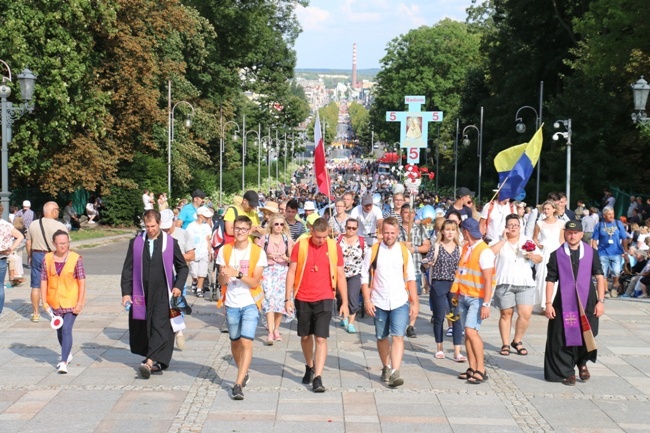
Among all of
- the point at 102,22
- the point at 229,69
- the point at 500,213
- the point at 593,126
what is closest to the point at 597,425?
the point at 500,213

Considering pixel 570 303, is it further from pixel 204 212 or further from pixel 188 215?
pixel 188 215

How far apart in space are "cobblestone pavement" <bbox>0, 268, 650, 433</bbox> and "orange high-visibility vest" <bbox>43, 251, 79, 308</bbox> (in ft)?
2.42

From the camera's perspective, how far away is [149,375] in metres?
10.2

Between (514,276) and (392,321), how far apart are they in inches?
96.3

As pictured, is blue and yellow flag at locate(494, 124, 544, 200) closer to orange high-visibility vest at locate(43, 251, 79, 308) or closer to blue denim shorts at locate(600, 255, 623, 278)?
blue denim shorts at locate(600, 255, 623, 278)

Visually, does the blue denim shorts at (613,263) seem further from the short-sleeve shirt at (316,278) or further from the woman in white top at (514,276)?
the short-sleeve shirt at (316,278)

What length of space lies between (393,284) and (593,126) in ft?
106

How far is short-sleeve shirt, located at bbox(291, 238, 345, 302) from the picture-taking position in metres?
9.77

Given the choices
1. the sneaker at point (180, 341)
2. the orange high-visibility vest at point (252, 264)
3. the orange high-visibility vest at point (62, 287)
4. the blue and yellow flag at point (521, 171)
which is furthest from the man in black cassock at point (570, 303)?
the orange high-visibility vest at point (62, 287)

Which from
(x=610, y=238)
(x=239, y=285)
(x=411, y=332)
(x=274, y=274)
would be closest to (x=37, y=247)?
(x=274, y=274)

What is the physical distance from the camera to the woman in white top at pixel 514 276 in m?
11.8

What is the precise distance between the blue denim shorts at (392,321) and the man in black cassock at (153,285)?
6.72 ft

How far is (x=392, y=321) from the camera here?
9898mm

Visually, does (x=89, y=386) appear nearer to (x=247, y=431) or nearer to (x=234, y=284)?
(x=234, y=284)
